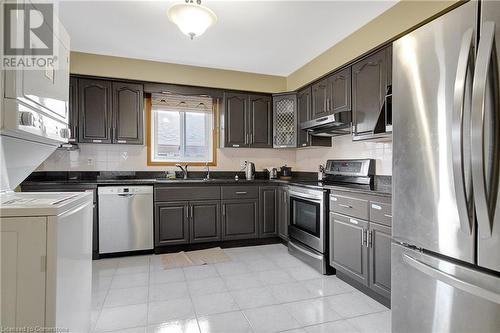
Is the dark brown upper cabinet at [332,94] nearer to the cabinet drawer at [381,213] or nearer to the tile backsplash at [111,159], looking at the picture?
the cabinet drawer at [381,213]

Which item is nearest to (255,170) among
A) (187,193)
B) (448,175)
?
(187,193)

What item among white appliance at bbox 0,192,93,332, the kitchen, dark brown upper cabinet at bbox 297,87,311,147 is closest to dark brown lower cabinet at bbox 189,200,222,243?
the kitchen

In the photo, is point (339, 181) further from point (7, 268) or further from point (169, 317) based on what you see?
point (7, 268)

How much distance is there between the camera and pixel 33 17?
3.83ft

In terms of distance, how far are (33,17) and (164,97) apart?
117 inches

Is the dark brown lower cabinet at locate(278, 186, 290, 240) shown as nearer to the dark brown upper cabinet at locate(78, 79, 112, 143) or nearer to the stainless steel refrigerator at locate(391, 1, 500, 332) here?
the stainless steel refrigerator at locate(391, 1, 500, 332)

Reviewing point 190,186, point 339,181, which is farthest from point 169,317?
point 339,181

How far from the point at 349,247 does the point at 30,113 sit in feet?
8.26

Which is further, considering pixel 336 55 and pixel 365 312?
pixel 336 55

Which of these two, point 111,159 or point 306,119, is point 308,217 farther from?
point 111,159

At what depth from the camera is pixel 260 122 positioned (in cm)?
432

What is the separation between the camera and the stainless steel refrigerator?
1031 mm

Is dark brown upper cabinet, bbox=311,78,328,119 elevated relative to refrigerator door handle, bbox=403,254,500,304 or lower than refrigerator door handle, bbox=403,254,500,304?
elevated

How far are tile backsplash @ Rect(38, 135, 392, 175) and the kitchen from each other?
26 millimetres
